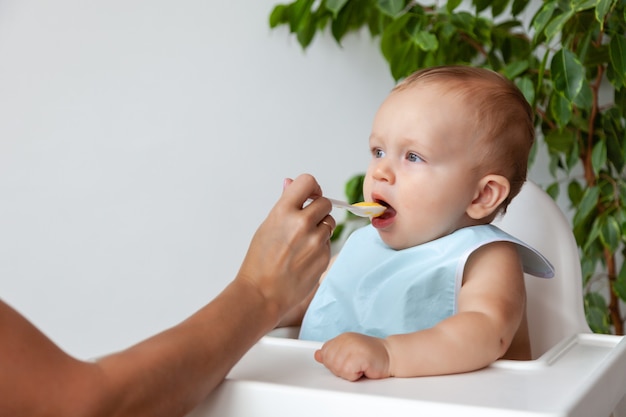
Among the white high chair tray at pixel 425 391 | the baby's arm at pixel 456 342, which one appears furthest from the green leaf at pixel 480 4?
the white high chair tray at pixel 425 391

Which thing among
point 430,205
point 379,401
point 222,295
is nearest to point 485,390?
point 379,401

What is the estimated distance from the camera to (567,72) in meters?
1.65

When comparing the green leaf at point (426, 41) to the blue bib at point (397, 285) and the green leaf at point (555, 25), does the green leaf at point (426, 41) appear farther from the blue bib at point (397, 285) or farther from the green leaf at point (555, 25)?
the blue bib at point (397, 285)

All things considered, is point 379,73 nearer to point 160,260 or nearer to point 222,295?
point 160,260

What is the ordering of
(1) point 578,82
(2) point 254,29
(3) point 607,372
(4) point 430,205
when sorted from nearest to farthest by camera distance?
(3) point 607,372 → (4) point 430,205 → (1) point 578,82 → (2) point 254,29

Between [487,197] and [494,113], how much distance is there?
0.11 metres

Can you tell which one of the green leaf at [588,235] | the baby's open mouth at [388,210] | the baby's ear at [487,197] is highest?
the baby's open mouth at [388,210]

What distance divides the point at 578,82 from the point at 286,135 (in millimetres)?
997

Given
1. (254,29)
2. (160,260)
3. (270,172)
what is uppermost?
(254,29)

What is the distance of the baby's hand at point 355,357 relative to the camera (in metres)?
0.76

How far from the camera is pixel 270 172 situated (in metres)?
2.45

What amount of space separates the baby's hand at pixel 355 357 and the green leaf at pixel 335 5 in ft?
4.53

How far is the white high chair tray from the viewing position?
66 centimetres

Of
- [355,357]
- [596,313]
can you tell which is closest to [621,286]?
[596,313]
